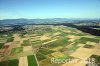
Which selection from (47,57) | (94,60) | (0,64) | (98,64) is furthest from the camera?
(47,57)

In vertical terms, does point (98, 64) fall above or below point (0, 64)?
above

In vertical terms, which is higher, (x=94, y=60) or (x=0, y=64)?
(x=94, y=60)

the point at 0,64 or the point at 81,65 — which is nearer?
the point at 81,65

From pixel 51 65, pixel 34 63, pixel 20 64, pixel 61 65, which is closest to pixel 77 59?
pixel 61 65

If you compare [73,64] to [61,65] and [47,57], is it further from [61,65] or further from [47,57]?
[47,57]

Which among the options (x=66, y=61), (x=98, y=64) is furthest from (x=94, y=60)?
(x=66, y=61)

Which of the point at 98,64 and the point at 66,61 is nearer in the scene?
the point at 98,64

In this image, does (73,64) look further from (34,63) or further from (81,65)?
(34,63)

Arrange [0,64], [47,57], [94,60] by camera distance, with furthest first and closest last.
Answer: [47,57], [0,64], [94,60]

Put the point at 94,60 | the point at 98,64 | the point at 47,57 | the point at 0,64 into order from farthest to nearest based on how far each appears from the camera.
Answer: the point at 47,57, the point at 0,64, the point at 94,60, the point at 98,64
